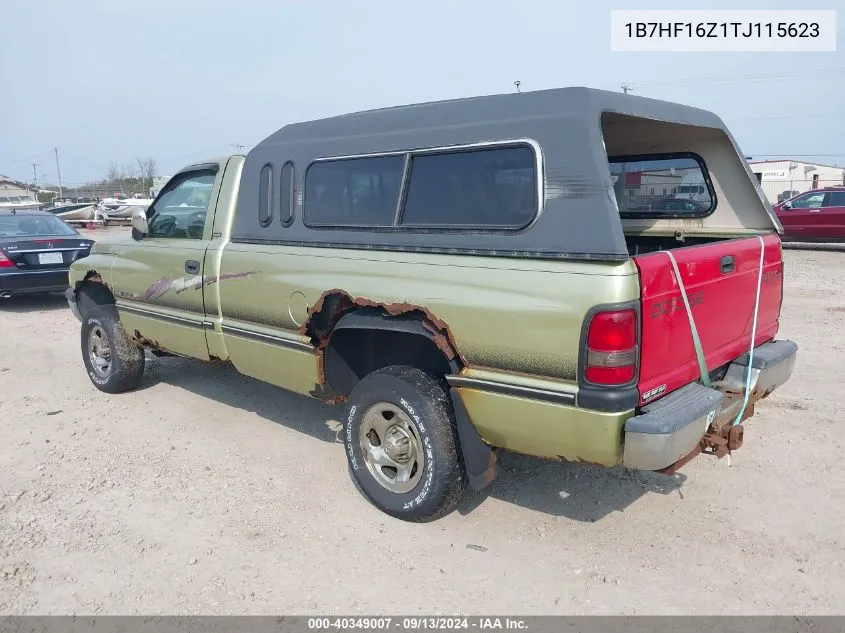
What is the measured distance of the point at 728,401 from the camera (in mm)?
3375

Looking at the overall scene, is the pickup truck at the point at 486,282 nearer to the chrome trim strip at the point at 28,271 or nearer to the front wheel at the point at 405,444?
the front wheel at the point at 405,444

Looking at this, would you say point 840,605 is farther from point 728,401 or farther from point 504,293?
point 504,293

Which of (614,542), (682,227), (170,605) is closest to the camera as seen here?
(170,605)

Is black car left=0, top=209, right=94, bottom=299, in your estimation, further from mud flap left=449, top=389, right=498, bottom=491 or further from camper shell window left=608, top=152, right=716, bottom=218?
mud flap left=449, top=389, right=498, bottom=491

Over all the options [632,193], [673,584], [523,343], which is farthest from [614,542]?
[632,193]

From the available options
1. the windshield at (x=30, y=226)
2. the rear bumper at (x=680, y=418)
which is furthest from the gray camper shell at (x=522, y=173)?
the windshield at (x=30, y=226)

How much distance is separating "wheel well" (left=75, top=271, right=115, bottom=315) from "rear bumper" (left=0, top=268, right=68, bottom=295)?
4246 millimetres

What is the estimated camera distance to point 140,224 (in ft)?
16.8

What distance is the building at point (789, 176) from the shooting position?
5141cm

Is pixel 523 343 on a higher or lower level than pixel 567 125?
lower

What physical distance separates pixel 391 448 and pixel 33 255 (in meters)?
8.35

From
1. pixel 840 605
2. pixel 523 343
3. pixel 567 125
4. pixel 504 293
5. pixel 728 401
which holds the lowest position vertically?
pixel 840 605

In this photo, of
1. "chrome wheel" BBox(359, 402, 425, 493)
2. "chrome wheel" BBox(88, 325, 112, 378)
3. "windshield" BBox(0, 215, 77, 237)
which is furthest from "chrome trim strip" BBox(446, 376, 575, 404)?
"windshield" BBox(0, 215, 77, 237)

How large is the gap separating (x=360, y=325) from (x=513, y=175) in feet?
3.74
